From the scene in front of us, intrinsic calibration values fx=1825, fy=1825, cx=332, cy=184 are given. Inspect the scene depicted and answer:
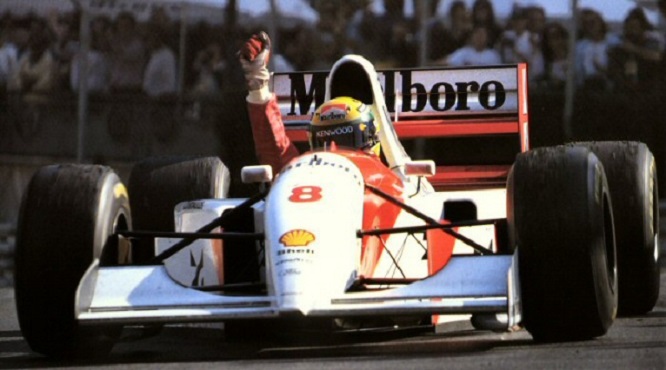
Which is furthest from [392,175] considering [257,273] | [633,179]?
[633,179]

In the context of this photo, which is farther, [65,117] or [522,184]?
[65,117]

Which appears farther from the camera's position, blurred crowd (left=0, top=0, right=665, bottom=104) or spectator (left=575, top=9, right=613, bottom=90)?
blurred crowd (left=0, top=0, right=665, bottom=104)

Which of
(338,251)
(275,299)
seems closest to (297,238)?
(338,251)

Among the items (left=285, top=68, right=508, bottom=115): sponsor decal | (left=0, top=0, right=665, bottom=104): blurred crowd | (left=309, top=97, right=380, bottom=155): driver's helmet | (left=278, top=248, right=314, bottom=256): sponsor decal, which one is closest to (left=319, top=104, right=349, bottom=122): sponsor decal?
(left=309, top=97, right=380, bottom=155): driver's helmet

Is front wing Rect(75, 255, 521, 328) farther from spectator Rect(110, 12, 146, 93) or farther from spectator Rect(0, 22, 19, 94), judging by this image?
spectator Rect(0, 22, 19, 94)

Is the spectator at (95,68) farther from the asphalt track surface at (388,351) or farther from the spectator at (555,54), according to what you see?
the asphalt track surface at (388,351)

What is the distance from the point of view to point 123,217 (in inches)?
332

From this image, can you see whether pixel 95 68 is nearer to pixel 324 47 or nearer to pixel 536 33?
pixel 324 47

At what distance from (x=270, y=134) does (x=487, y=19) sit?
13.1 feet

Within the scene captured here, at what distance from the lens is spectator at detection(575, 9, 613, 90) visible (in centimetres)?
1298

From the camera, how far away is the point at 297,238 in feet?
24.5

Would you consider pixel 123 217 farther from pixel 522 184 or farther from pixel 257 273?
pixel 522 184

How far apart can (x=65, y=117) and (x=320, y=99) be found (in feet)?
11.9

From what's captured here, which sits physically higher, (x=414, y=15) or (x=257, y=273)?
→ (x=414, y=15)
